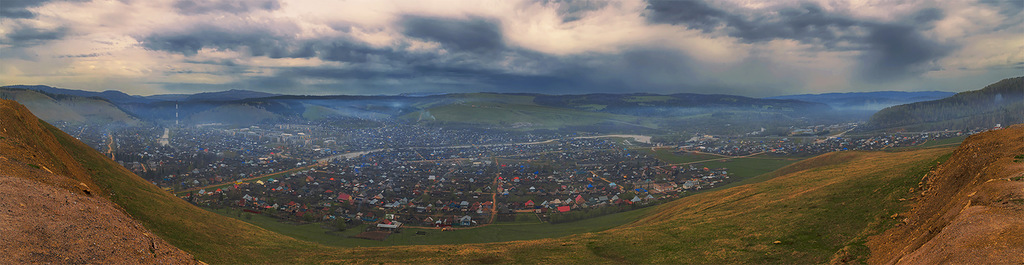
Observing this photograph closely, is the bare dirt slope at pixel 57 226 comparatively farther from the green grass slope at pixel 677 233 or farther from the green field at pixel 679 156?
the green field at pixel 679 156

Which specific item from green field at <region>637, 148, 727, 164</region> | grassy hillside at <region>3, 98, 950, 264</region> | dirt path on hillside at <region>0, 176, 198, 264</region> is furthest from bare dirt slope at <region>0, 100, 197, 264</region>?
green field at <region>637, 148, 727, 164</region>

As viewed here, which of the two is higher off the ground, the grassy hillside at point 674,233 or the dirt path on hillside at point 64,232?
the dirt path on hillside at point 64,232

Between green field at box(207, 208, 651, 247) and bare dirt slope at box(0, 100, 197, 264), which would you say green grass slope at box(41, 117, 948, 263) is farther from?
green field at box(207, 208, 651, 247)

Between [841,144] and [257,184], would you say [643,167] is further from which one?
[257,184]

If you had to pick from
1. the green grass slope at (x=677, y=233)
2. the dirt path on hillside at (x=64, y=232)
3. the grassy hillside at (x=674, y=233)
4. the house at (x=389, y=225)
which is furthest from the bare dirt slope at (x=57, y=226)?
the house at (x=389, y=225)

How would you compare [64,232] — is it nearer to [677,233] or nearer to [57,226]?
[57,226]

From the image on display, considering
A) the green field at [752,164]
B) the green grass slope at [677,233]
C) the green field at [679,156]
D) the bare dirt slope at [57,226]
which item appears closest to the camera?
the bare dirt slope at [57,226]
